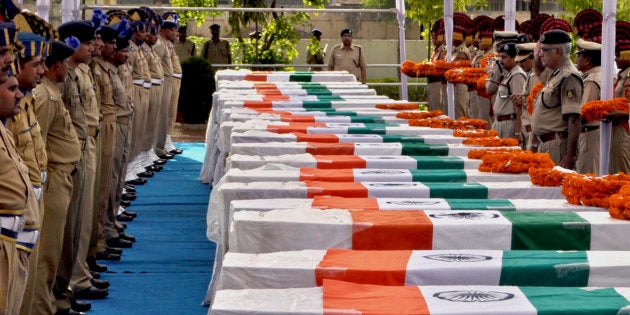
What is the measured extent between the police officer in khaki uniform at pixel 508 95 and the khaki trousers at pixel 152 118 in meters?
3.73

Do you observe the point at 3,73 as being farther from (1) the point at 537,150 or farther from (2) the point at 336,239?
(1) the point at 537,150

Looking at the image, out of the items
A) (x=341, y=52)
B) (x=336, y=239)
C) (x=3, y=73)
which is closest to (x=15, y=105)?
(x=3, y=73)

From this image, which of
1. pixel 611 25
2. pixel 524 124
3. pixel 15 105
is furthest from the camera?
pixel 524 124

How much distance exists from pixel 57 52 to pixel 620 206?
2.85m

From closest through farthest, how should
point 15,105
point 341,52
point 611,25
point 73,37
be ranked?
point 15,105 → point 73,37 → point 611,25 → point 341,52

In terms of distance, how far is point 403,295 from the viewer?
3.57 m

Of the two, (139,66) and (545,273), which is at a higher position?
(139,66)

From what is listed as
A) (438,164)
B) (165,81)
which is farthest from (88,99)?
(165,81)

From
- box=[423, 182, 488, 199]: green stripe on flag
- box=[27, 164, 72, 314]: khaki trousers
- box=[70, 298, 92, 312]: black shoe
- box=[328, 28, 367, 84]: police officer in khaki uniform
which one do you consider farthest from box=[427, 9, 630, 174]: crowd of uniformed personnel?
box=[328, 28, 367, 84]: police officer in khaki uniform

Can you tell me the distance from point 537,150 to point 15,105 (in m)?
5.42

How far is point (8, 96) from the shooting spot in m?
4.18

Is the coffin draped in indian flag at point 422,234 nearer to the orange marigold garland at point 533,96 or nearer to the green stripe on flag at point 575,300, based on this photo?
the green stripe on flag at point 575,300

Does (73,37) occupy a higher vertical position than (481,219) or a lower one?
higher

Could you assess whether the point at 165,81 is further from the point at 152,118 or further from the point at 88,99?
the point at 88,99
